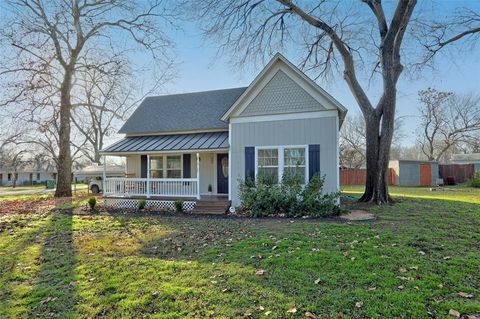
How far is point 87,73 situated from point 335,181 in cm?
1940

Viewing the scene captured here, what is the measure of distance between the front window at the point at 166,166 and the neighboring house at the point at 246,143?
5cm

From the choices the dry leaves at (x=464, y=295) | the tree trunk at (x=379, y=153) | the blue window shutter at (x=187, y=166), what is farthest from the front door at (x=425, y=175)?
the dry leaves at (x=464, y=295)

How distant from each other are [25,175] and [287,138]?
2725 inches

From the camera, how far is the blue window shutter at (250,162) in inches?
496

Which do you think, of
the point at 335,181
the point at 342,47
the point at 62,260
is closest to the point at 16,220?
the point at 62,260

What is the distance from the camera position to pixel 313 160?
11805mm

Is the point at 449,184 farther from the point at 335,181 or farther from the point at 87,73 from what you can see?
the point at 87,73

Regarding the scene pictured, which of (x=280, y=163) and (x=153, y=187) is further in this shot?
(x=153, y=187)

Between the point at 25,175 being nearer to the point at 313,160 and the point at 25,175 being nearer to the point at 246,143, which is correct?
the point at 246,143

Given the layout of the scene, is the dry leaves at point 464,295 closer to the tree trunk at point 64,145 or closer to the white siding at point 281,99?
the white siding at point 281,99

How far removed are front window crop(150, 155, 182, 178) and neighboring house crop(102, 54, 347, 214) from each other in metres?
0.05

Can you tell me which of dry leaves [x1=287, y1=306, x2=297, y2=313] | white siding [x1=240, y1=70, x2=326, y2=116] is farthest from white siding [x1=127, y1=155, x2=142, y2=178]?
dry leaves [x1=287, y1=306, x2=297, y2=313]

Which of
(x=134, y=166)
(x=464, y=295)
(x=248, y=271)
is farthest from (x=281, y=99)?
(x=464, y=295)

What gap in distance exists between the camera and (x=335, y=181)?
38.1 ft
